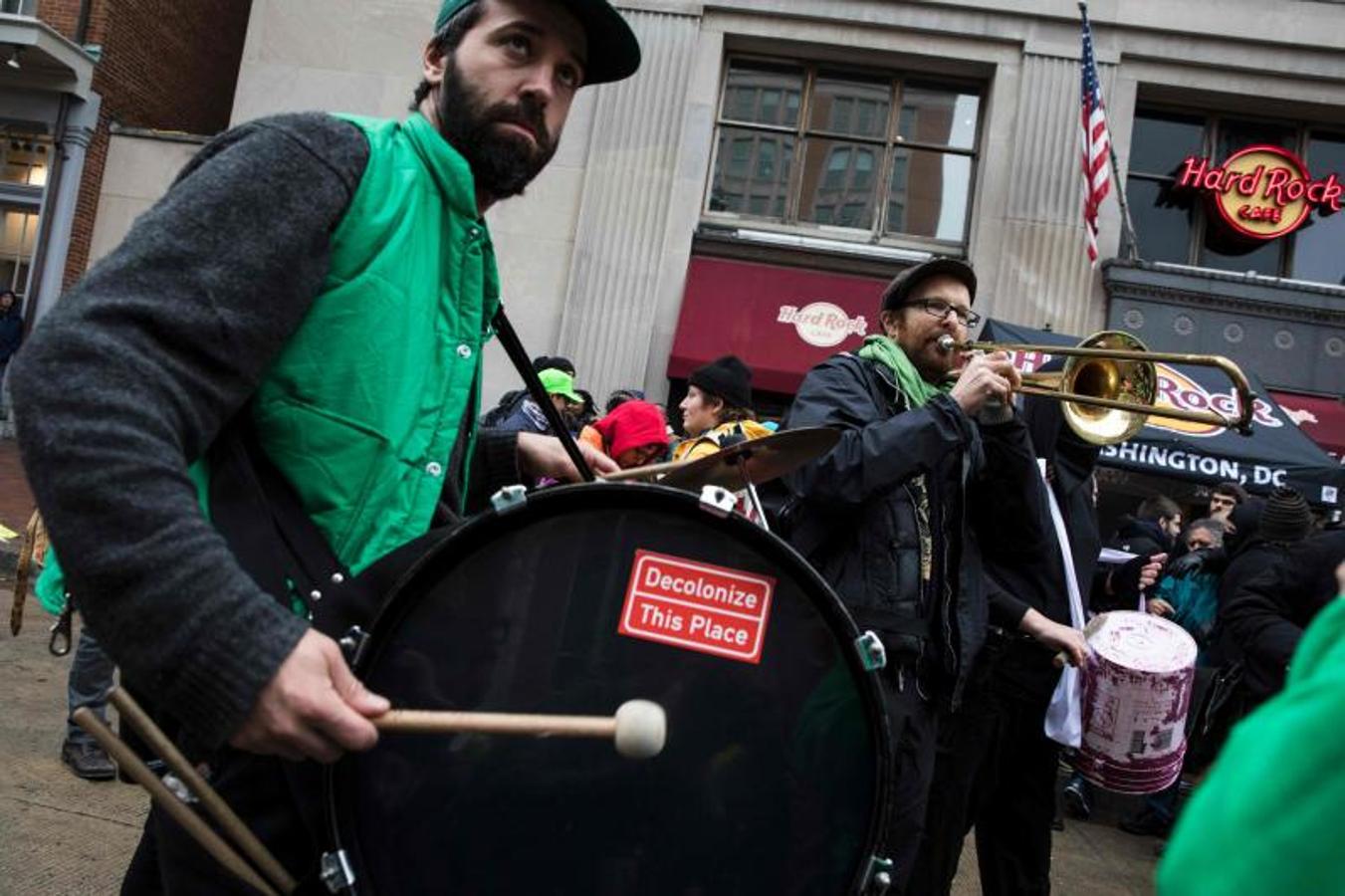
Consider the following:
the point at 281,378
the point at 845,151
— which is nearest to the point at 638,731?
the point at 281,378

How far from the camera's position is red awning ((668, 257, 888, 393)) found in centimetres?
1127

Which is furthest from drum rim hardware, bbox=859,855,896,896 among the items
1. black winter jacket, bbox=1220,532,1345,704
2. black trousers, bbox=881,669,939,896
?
black winter jacket, bbox=1220,532,1345,704

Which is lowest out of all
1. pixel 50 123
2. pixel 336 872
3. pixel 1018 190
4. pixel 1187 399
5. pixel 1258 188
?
pixel 336 872

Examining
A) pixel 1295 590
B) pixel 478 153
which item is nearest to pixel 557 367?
pixel 1295 590

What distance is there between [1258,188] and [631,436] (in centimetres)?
1036

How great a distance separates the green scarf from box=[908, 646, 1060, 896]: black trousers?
97 centimetres

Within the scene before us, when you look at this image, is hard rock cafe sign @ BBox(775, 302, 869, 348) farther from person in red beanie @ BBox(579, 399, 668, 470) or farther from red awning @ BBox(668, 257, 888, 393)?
person in red beanie @ BBox(579, 399, 668, 470)

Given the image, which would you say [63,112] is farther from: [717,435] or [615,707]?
[615,707]

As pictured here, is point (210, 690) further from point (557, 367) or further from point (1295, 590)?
point (557, 367)

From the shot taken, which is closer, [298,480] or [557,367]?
[298,480]

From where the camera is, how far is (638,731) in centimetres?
111

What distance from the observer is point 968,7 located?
11.6 m

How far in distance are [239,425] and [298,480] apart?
105 mm

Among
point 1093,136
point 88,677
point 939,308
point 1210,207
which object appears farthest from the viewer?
point 1210,207
